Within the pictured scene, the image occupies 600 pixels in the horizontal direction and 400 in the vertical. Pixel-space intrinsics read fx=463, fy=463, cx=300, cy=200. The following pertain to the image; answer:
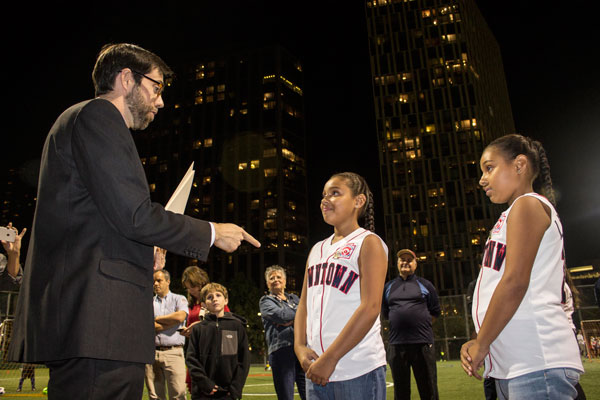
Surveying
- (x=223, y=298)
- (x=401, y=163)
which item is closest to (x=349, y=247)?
(x=223, y=298)

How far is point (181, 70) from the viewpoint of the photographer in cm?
10900

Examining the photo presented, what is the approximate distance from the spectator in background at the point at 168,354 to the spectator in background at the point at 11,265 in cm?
200

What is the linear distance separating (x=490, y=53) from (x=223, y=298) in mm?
111327

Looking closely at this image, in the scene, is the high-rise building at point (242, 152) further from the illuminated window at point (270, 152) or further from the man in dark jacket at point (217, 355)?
the man in dark jacket at point (217, 355)

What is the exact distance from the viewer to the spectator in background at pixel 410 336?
21.2 feet

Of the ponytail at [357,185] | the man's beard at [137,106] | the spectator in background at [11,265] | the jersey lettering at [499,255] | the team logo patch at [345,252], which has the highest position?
the man's beard at [137,106]

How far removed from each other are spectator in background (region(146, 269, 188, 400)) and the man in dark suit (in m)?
4.66

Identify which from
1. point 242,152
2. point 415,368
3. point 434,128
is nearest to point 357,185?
point 415,368

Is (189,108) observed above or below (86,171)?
above

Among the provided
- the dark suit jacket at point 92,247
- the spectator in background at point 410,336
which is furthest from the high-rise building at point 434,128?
the dark suit jacket at point 92,247

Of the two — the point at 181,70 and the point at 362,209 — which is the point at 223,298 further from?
the point at 181,70

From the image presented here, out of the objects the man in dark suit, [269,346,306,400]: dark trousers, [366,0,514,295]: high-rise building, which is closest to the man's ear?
the man in dark suit

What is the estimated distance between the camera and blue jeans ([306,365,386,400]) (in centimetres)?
267

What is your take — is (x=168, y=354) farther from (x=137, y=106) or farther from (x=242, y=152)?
(x=242, y=152)
